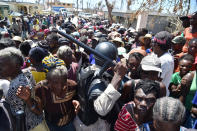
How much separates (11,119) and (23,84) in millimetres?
359

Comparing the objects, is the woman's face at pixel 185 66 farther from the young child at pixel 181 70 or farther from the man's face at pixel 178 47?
the man's face at pixel 178 47

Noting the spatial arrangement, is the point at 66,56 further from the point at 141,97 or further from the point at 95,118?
the point at 141,97

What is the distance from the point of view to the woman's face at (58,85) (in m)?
1.89

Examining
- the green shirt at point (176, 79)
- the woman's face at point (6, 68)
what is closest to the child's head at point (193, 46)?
the green shirt at point (176, 79)

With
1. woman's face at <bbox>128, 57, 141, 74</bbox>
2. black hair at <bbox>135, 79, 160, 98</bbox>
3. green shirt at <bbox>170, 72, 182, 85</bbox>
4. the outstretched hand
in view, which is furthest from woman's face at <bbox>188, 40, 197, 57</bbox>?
the outstretched hand

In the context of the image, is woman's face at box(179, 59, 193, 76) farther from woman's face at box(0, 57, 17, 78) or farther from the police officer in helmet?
woman's face at box(0, 57, 17, 78)

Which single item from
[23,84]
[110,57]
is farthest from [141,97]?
[23,84]

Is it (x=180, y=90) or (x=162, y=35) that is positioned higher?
(x=162, y=35)

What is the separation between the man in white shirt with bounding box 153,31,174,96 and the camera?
8.23 feet

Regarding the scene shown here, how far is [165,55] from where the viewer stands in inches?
102

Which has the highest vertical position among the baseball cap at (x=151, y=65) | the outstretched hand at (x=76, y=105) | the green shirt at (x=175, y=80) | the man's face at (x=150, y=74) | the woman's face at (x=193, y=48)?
the woman's face at (x=193, y=48)

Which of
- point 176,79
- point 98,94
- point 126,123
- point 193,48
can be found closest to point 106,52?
point 98,94

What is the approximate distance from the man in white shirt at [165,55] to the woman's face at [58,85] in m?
1.53

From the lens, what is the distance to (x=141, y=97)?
156 cm
